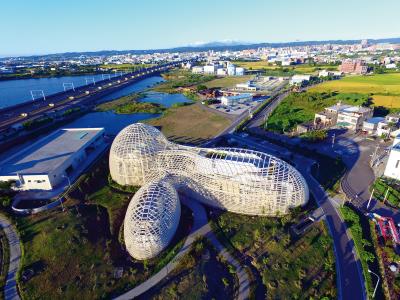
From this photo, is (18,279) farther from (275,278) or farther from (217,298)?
(275,278)

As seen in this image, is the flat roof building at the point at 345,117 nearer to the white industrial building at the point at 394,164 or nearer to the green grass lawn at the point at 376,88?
the green grass lawn at the point at 376,88

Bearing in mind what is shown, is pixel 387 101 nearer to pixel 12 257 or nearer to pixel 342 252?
pixel 342 252

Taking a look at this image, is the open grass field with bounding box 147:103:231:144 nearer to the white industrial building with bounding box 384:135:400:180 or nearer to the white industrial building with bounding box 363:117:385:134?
the white industrial building with bounding box 363:117:385:134

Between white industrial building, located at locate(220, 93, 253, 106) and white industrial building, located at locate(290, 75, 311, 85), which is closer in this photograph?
white industrial building, located at locate(220, 93, 253, 106)

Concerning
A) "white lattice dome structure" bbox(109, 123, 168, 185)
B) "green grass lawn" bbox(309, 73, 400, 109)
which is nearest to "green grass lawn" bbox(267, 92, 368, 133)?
"green grass lawn" bbox(309, 73, 400, 109)

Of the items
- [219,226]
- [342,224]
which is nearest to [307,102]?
[342,224]

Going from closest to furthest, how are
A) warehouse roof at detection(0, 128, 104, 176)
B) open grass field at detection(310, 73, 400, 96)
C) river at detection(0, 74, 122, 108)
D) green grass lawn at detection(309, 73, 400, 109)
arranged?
warehouse roof at detection(0, 128, 104, 176)
green grass lawn at detection(309, 73, 400, 109)
open grass field at detection(310, 73, 400, 96)
river at detection(0, 74, 122, 108)
